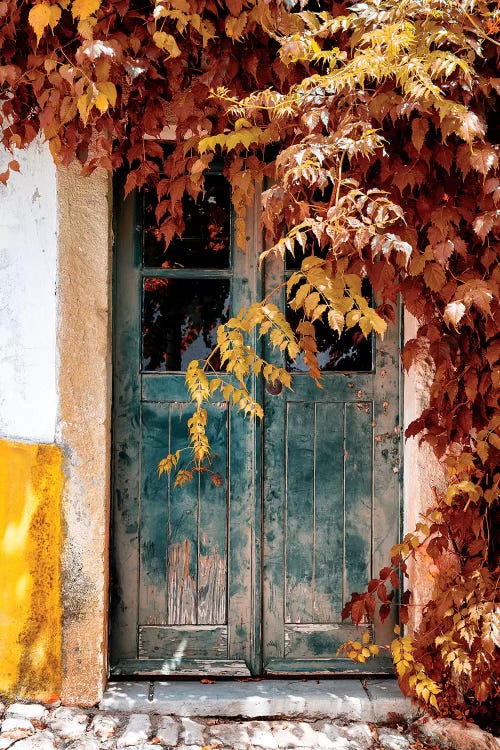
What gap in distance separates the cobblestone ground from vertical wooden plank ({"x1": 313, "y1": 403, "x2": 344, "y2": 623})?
505mm

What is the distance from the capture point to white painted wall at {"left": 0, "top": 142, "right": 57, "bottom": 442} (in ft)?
10.4

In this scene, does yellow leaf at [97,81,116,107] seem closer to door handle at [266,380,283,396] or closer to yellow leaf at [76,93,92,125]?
yellow leaf at [76,93,92,125]

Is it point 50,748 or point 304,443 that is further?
point 304,443

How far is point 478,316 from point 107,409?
1.53m

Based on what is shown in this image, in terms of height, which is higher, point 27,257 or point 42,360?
point 27,257

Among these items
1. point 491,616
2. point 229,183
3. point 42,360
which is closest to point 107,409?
point 42,360

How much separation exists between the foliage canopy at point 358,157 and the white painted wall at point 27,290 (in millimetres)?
116

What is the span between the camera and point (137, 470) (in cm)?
340

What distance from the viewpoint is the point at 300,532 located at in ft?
11.2

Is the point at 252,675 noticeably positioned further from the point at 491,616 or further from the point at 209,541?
the point at 491,616

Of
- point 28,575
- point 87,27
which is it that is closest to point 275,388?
point 28,575

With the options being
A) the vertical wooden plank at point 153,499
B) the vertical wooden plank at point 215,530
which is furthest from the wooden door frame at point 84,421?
the vertical wooden plank at point 215,530

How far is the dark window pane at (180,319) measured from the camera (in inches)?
135

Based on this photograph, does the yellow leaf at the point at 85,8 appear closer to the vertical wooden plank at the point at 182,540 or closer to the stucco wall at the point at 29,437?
the stucco wall at the point at 29,437
